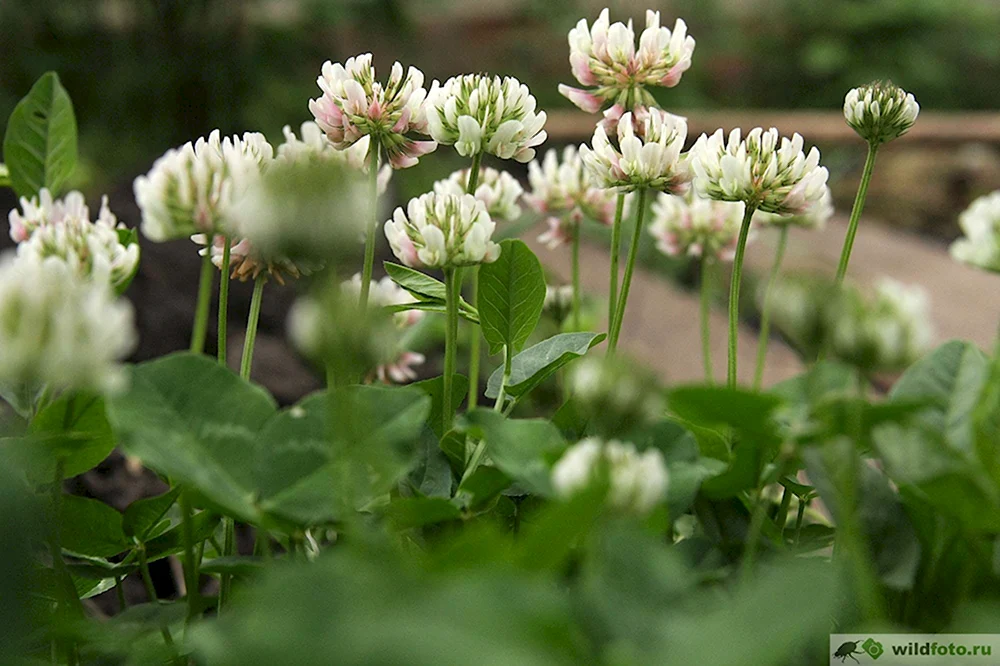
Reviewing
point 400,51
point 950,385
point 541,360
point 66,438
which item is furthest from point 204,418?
point 400,51

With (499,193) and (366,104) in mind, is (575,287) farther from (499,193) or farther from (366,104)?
(366,104)

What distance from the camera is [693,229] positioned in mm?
648

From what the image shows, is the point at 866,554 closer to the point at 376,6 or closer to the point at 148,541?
the point at 148,541

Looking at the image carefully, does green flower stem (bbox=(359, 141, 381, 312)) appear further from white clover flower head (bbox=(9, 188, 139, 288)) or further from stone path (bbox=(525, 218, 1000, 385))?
stone path (bbox=(525, 218, 1000, 385))

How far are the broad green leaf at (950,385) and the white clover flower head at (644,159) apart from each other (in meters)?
0.13

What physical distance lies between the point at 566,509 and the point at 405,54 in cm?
455

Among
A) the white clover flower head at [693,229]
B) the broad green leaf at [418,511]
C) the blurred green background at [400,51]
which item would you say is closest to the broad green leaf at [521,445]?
the broad green leaf at [418,511]

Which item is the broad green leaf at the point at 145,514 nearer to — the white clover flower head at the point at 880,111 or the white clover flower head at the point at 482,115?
the white clover flower head at the point at 482,115

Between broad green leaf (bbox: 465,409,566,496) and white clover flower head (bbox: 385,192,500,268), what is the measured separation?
0.08 m

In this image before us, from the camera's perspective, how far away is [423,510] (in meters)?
0.31

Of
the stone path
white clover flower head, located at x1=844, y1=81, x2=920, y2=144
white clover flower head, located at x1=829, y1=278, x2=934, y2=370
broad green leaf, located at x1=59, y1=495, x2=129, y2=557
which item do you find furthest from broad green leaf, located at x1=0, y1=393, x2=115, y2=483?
the stone path

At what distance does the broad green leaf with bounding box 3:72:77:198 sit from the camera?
0.49 metres

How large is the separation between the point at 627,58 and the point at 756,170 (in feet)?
0.36

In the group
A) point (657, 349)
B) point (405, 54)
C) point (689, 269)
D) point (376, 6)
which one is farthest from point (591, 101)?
point (405, 54)
